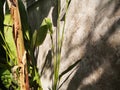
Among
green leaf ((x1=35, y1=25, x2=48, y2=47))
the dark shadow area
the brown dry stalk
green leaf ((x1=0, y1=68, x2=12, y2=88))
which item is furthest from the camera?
green leaf ((x1=0, y1=68, x2=12, y2=88))

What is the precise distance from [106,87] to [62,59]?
56cm

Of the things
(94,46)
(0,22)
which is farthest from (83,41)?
(0,22)

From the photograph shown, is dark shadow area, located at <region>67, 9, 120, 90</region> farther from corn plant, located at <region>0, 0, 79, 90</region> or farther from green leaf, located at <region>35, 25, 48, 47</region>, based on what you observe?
green leaf, located at <region>35, 25, 48, 47</region>

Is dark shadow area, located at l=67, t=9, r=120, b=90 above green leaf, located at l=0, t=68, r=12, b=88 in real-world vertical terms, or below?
above

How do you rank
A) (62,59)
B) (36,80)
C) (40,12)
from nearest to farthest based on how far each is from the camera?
1. (36,80)
2. (62,59)
3. (40,12)

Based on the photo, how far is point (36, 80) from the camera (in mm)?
1510

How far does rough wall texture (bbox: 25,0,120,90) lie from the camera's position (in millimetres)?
1258

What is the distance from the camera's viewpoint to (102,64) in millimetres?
1342

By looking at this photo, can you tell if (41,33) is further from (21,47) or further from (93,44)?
(21,47)

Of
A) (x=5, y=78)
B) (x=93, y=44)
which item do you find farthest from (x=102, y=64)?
(x=5, y=78)

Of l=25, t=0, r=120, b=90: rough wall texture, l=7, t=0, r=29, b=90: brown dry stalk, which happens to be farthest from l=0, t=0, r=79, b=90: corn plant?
l=25, t=0, r=120, b=90: rough wall texture

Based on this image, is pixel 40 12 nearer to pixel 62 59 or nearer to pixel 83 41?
pixel 62 59

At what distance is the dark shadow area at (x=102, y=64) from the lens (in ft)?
4.09

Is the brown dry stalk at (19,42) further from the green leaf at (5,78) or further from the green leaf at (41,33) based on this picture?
the green leaf at (5,78)
